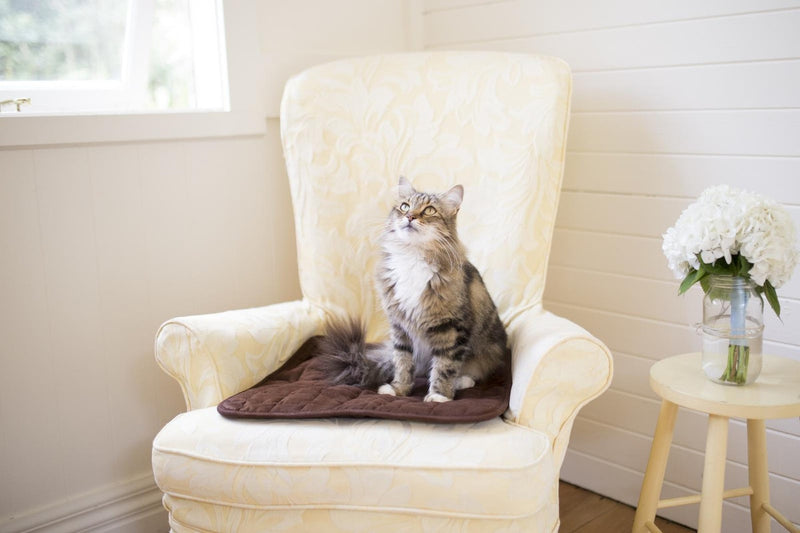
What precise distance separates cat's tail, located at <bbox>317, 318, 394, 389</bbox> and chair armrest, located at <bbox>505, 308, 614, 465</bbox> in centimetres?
33

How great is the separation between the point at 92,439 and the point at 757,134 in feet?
6.17

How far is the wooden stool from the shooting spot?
4.77 feet

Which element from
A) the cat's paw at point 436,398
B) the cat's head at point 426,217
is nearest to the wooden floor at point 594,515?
the cat's paw at point 436,398

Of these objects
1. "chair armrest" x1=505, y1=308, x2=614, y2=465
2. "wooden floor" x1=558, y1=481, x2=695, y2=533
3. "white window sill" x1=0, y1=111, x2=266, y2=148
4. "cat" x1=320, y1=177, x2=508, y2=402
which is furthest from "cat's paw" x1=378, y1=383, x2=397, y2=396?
"white window sill" x1=0, y1=111, x2=266, y2=148

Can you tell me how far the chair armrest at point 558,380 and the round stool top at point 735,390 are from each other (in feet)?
0.59

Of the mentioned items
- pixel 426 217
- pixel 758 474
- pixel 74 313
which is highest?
pixel 426 217

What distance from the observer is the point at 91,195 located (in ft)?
6.20

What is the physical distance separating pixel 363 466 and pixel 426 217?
0.55 meters

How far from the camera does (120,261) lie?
1.96m

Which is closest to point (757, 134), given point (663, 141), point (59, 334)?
point (663, 141)

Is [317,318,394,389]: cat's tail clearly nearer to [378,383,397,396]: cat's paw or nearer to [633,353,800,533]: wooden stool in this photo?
[378,383,397,396]: cat's paw

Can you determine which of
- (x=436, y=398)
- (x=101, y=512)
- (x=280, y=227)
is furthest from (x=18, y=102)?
(x=436, y=398)

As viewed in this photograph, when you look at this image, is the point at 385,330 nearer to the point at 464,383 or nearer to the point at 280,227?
the point at 464,383

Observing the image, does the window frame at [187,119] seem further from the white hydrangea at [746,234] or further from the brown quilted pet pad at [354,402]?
the white hydrangea at [746,234]
